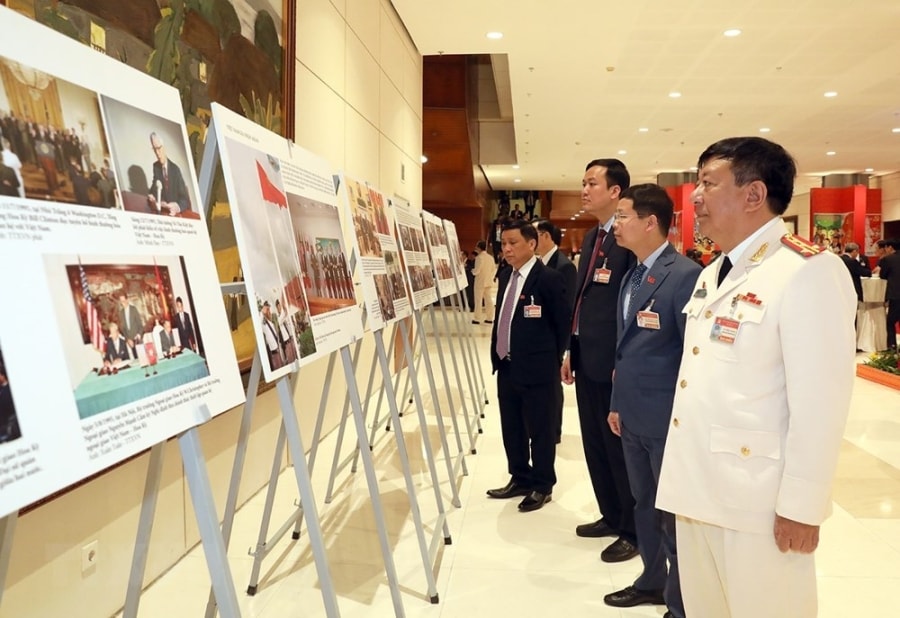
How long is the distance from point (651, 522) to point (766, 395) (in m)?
1.10

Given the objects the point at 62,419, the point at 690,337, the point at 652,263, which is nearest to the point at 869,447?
the point at 652,263

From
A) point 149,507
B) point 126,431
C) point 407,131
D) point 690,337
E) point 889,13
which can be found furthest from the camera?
point 407,131

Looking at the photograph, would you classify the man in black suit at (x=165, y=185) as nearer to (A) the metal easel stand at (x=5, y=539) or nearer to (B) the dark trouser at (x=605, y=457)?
(A) the metal easel stand at (x=5, y=539)

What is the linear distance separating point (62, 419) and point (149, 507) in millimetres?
551

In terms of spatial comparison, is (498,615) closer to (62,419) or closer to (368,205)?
(368,205)

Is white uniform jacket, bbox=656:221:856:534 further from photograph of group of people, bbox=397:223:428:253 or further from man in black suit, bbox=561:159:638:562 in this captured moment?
photograph of group of people, bbox=397:223:428:253

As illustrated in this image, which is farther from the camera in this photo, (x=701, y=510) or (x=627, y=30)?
(x=627, y=30)

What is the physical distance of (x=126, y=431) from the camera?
3.30 ft

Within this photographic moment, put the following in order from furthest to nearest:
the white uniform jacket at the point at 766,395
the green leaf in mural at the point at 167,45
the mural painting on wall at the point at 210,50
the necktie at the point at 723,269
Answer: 1. the green leaf in mural at the point at 167,45
2. the mural painting on wall at the point at 210,50
3. the necktie at the point at 723,269
4. the white uniform jacket at the point at 766,395

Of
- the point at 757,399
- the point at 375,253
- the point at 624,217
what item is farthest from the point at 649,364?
the point at 375,253

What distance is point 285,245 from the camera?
170 cm

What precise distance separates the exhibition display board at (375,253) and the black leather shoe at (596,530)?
1425 millimetres

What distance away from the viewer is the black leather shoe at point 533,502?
3.49 m

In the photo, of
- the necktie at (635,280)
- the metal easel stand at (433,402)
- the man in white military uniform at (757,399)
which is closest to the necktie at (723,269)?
the man in white military uniform at (757,399)
